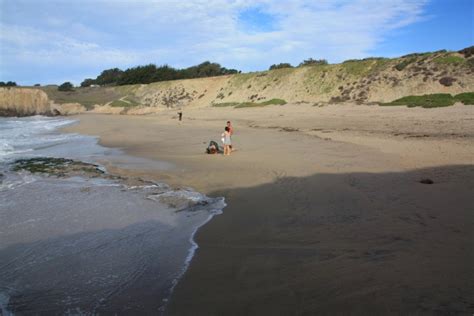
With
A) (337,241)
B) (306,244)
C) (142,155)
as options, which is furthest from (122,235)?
(142,155)

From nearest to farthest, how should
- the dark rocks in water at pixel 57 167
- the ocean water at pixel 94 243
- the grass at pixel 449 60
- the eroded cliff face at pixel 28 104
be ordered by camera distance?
the ocean water at pixel 94 243 → the dark rocks in water at pixel 57 167 → the grass at pixel 449 60 → the eroded cliff face at pixel 28 104

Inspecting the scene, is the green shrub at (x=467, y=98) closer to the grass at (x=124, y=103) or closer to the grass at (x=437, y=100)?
the grass at (x=437, y=100)

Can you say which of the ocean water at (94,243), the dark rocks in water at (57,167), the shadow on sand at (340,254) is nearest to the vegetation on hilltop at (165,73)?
the dark rocks in water at (57,167)

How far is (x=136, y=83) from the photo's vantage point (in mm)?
76188

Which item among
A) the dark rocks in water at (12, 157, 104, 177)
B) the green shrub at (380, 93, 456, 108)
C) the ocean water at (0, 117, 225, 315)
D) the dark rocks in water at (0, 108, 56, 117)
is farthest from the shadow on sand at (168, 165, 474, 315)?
the dark rocks in water at (0, 108, 56, 117)

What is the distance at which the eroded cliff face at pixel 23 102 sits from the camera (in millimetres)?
57188

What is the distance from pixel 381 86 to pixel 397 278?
33203mm

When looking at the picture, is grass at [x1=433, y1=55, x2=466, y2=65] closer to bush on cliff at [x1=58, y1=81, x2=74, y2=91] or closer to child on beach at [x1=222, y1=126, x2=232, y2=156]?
child on beach at [x1=222, y1=126, x2=232, y2=156]

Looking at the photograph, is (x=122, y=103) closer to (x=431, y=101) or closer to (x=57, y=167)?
(x=431, y=101)

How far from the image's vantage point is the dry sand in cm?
380

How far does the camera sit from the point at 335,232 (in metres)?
5.61

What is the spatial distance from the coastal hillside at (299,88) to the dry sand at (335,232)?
2051cm

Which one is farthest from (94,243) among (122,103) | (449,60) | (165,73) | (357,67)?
(165,73)

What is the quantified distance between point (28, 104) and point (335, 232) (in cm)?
6120
